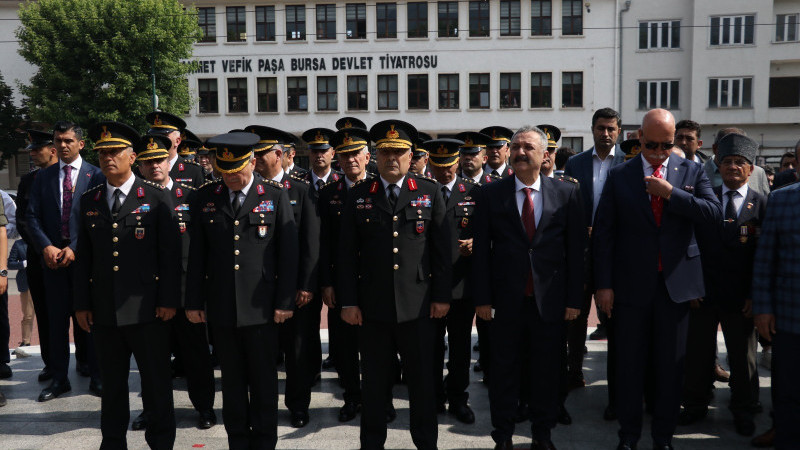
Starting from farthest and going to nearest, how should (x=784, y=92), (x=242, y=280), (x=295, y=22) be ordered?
(x=295, y=22)
(x=784, y=92)
(x=242, y=280)

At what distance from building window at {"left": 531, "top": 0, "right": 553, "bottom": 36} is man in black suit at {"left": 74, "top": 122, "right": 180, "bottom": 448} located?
32.0m

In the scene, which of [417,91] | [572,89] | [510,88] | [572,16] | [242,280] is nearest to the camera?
[242,280]

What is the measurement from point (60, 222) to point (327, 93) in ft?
97.1

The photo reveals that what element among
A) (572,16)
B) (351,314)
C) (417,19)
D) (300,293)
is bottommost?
(351,314)

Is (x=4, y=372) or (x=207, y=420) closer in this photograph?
(x=207, y=420)

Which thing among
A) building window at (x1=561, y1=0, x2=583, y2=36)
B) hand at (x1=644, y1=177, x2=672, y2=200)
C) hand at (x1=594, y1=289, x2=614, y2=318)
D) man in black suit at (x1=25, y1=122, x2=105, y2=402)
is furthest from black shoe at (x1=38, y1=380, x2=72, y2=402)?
building window at (x1=561, y1=0, x2=583, y2=36)

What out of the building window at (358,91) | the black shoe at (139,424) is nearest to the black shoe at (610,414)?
the black shoe at (139,424)

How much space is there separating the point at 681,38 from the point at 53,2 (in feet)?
103

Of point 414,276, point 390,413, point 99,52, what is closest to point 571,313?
point 414,276

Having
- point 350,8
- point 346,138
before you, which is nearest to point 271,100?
point 350,8

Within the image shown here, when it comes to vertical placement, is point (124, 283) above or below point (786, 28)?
below

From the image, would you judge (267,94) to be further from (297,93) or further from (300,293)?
(300,293)

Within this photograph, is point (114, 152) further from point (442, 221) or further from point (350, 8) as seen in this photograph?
point (350, 8)

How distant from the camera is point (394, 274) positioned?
4316 millimetres
